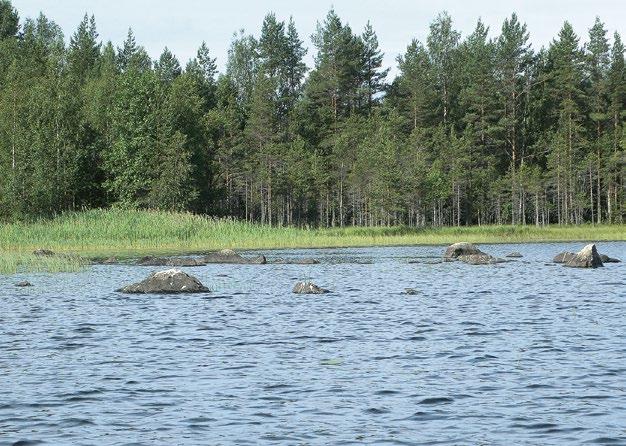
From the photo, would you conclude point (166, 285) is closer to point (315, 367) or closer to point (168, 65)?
point (315, 367)

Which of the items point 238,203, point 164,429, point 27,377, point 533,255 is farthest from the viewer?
point 238,203

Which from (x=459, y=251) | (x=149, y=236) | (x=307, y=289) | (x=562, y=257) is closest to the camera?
(x=307, y=289)

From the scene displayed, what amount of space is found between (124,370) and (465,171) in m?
99.3

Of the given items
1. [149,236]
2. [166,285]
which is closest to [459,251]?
[149,236]

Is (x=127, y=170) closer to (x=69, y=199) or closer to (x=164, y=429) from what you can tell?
(x=69, y=199)

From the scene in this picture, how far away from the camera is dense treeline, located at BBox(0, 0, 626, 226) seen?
315ft

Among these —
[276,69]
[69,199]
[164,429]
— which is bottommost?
[164,429]

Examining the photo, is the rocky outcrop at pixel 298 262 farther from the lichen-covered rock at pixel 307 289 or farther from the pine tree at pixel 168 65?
the pine tree at pixel 168 65

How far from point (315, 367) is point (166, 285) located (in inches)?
670

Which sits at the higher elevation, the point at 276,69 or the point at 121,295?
the point at 276,69

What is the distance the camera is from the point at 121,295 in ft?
108

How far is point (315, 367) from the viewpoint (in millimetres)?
17828

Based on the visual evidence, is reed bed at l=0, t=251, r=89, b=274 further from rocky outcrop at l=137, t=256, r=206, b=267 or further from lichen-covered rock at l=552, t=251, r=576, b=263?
lichen-covered rock at l=552, t=251, r=576, b=263

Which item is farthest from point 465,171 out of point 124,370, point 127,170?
point 124,370
